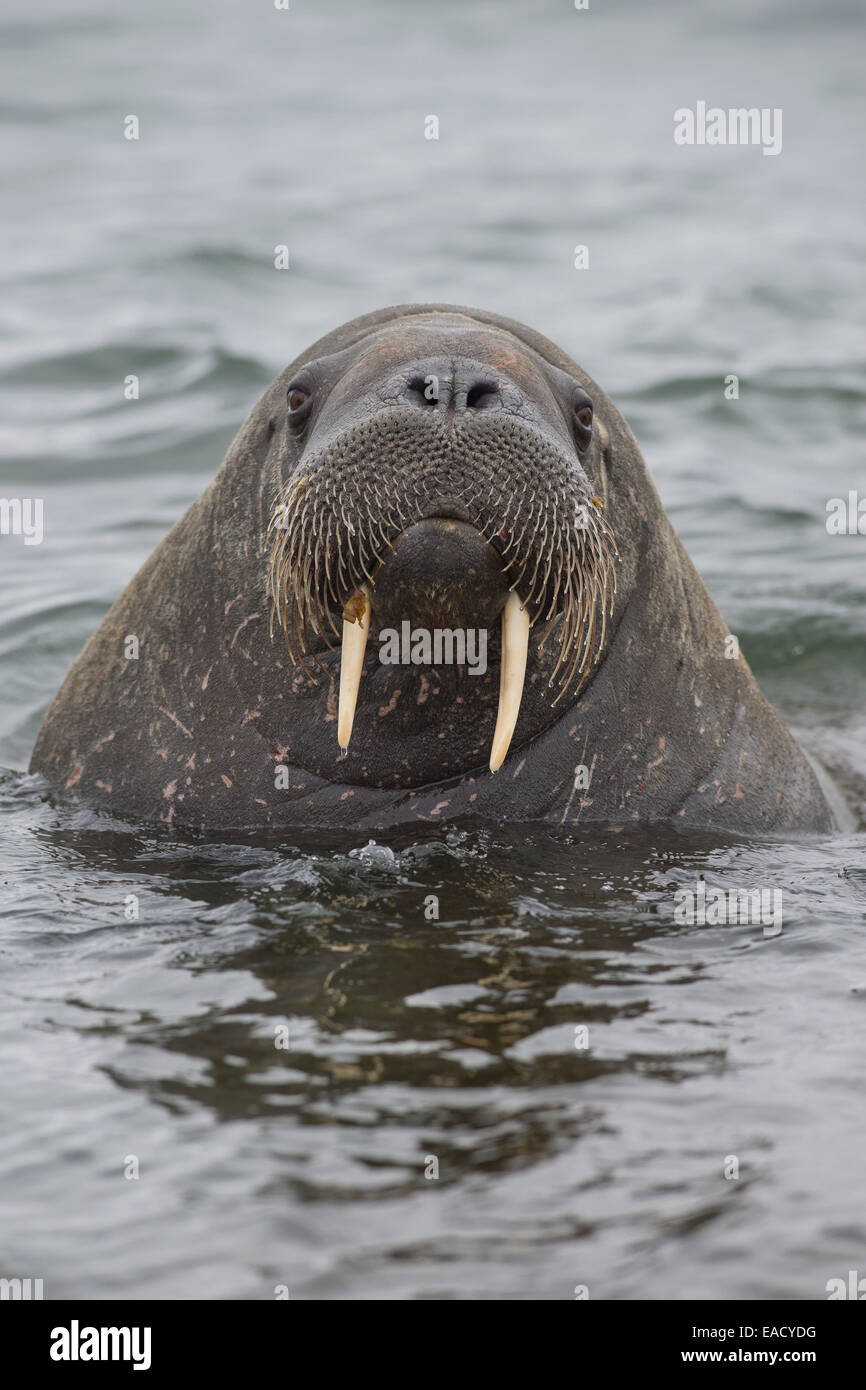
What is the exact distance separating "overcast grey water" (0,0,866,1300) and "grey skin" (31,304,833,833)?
0.19 meters

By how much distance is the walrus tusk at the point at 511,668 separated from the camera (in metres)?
5.55

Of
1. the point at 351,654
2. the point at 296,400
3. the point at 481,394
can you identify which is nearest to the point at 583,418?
the point at 481,394

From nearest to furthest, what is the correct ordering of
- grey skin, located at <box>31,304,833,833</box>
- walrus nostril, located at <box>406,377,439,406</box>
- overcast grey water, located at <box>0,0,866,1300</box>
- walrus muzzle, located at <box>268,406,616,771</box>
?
overcast grey water, located at <box>0,0,866,1300</box> → walrus muzzle, located at <box>268,406,616,771</box> → walrus nostril, located at <box>406,377,439,406</box> → grey skin, located at <box>31,304,833,833</box>

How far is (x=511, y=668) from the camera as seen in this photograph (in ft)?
18.3

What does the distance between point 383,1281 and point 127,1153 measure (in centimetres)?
80

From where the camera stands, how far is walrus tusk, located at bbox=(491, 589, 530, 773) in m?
5.55

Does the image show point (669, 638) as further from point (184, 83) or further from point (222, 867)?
point (184, 83)

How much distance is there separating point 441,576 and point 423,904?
1.05m

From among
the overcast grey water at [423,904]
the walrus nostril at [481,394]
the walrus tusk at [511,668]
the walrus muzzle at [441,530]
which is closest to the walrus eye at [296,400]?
the walrus muzzle at [441,530]

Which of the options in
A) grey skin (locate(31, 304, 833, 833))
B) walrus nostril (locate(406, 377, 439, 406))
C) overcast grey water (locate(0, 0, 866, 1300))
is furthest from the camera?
grey skin (locate(31, 304, 833, 833))

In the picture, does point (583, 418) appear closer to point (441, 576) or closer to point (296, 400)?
point (296, 400)

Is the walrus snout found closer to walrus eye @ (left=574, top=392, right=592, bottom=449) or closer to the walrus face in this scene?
the walrus face

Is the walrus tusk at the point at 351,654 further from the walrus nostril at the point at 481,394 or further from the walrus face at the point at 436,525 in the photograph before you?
the walrus nostril at the point at 481,394


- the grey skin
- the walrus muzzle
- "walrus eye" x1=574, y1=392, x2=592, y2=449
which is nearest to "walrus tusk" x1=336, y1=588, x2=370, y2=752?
the walrus muzzle
